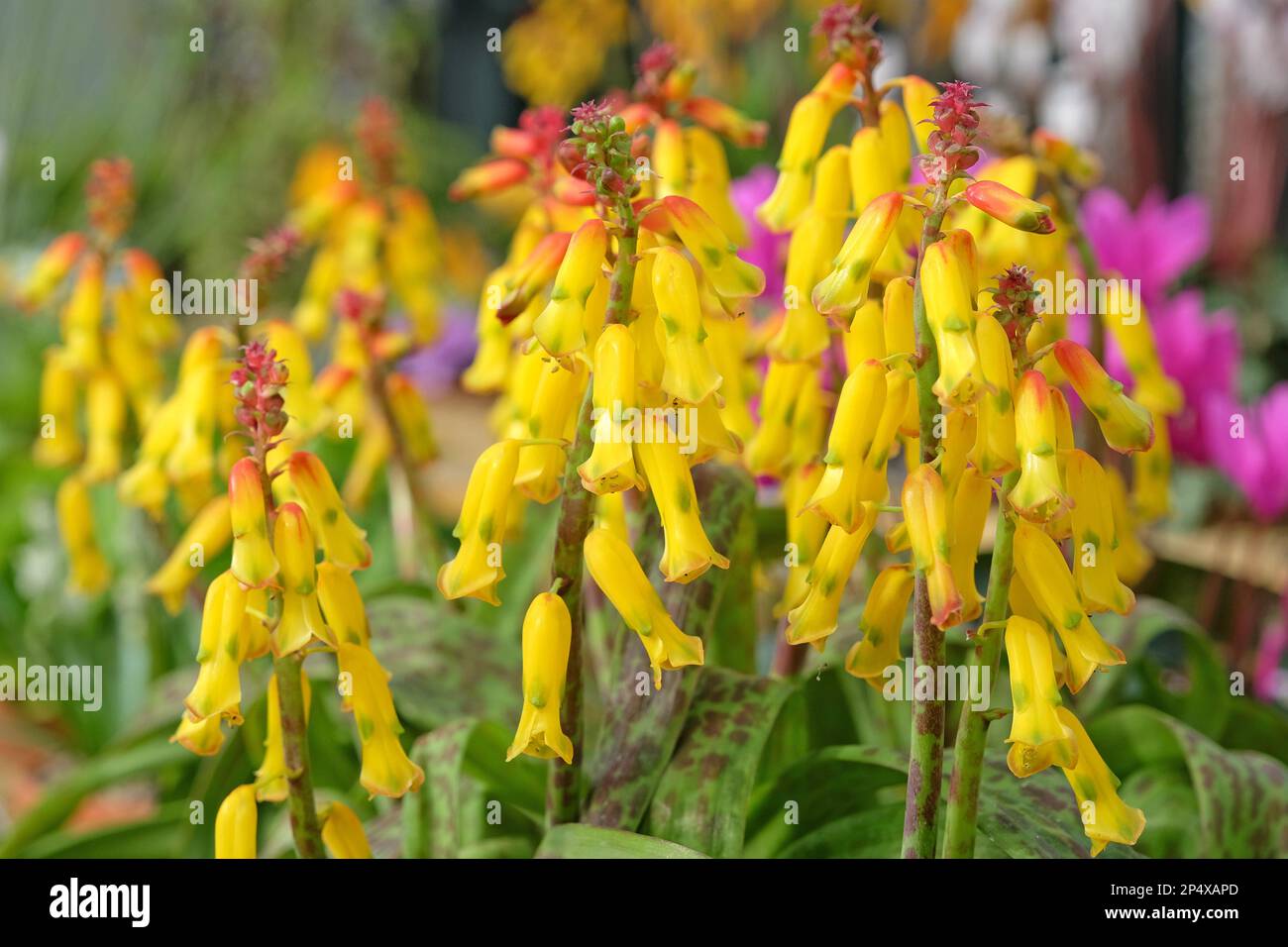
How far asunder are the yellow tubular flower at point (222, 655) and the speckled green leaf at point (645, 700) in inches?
6.6

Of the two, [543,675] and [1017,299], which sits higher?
[1017,299]

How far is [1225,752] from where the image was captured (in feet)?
2.13

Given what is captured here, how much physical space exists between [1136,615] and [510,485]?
452mm

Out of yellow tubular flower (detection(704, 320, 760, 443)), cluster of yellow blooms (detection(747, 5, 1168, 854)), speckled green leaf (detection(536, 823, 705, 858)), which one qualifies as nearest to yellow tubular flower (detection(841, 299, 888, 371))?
cluster of yellow blooms (detection(747, 5, 1168, 854))

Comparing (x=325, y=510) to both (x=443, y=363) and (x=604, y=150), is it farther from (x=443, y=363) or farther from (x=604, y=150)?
(x=443, y=363)

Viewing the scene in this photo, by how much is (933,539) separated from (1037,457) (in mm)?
44

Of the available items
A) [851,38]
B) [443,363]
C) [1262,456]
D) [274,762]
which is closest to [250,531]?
[274,762]

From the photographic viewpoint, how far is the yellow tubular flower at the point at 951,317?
0.45 metres

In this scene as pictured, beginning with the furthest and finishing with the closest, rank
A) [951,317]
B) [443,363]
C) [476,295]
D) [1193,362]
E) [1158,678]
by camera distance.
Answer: [476,295], [443,363], [1193,362], [1158,678], [951,317]

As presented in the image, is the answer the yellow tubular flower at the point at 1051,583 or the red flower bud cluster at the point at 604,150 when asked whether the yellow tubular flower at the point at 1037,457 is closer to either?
the yellow tubular flower at the point at 1051,583

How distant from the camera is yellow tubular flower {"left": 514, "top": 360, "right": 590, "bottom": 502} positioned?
0.53 m

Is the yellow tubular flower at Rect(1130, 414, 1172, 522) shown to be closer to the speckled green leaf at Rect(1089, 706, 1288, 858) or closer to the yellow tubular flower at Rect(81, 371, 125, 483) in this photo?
the speckled green leaf at Rect(1089, 706, 1288, 858)

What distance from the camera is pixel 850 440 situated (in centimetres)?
49
